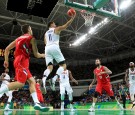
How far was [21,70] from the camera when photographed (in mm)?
4973

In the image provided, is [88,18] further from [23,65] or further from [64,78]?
[23,65]

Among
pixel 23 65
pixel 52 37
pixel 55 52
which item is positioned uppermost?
pixel 52 37

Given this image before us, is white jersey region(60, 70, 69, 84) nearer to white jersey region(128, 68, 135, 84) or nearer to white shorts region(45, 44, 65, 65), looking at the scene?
white jersey region(128, 68, 135, 84)

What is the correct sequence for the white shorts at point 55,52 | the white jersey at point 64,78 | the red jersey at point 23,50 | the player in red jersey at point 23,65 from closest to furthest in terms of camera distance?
1. the player in red jersey at point 23,65
2. the red jersey at point 23,50
3. the white shorts at point 55,52
4. the white jersey at point 64,78

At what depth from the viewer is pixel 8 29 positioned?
30.0m

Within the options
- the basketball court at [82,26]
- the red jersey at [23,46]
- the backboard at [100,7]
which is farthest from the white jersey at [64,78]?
the red jersey at [23,46]

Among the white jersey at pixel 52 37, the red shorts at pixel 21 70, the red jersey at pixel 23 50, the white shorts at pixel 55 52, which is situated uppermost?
the white jersey at pixel 52 37

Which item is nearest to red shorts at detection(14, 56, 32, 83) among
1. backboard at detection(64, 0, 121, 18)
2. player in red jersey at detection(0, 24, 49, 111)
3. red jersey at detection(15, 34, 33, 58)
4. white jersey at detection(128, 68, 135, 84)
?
player in red jersey at detection(0, 24, 49, 111)

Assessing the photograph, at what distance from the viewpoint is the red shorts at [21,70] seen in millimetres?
4941

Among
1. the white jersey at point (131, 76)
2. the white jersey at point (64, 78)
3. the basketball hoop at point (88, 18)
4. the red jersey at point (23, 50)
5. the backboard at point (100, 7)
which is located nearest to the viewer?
the red jersey at point (23, 50)

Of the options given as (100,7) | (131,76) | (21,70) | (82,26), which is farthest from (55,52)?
(82,26)

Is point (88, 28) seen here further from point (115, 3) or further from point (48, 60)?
point (48, 60)

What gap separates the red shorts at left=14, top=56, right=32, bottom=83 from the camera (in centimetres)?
494

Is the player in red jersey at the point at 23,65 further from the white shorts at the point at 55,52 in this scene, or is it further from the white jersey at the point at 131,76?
the white jersey at the point at 131,76
